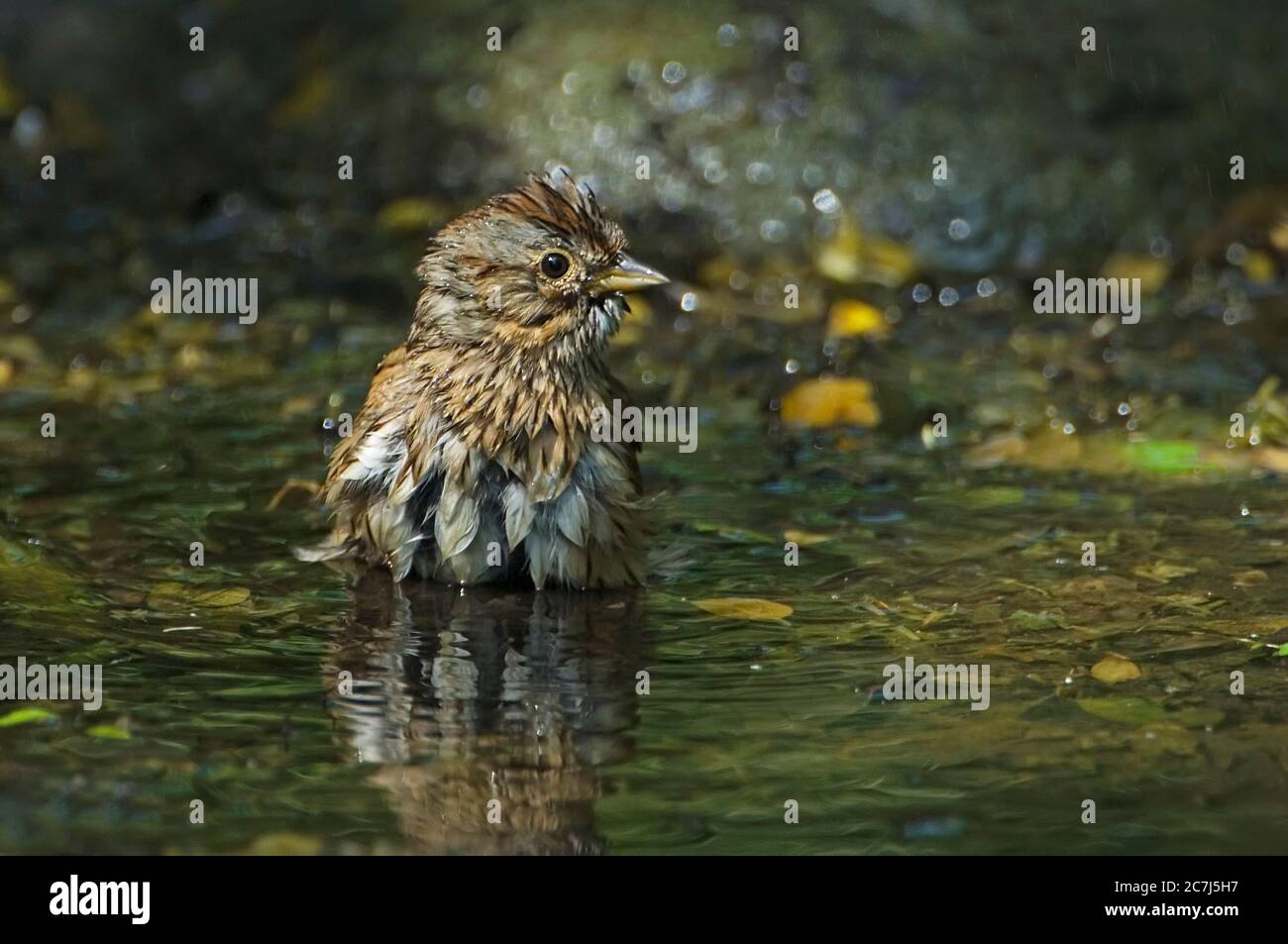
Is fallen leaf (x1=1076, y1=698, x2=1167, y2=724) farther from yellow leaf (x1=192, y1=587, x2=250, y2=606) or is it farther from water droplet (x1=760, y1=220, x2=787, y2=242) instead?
water droplet (x1=760, y1=220, x2=787, y2=242)

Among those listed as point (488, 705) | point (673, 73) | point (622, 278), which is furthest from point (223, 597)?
point (673, 73)

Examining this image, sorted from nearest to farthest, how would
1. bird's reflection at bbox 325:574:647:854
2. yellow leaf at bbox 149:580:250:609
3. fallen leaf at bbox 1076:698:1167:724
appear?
1. bird's reflection at bbox 325:574:647:854
2. fallen leaf at bbox 1076:698:1167:724
3. yellow leaf at bbox 149:580:250:609

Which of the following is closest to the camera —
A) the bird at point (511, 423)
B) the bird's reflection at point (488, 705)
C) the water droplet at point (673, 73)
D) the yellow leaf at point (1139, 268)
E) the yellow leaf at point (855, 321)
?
the bird's reflection at point (488, 705)

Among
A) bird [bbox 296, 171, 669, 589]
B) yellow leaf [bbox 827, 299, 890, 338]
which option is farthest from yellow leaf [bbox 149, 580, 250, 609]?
yellow leaf [bbox 827, 299, 890, 338]

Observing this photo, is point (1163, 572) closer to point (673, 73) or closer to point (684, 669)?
point (684, 669)

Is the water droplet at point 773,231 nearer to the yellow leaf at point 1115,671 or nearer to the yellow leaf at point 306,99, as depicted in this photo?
the yellow leaf at point 306,99

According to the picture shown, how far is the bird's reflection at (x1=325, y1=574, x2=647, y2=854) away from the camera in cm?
486

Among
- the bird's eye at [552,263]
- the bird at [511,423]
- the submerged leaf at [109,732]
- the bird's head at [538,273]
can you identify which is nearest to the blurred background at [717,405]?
the submerged leaf at [109,732]

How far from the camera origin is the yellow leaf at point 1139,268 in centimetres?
1004

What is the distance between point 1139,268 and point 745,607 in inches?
180

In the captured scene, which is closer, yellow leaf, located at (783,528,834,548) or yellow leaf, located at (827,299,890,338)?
yellow leaf, located at (783,528,834,548)

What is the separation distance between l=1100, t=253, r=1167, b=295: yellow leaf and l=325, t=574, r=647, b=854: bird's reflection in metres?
4.51

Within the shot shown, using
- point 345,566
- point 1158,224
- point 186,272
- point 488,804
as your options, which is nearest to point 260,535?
point 345,566

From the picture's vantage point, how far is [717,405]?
850cm
